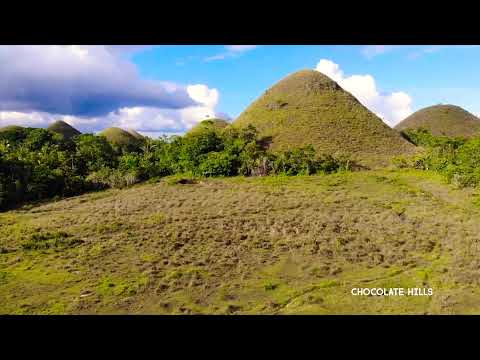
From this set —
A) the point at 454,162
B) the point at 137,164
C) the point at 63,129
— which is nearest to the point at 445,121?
the point at 454,162

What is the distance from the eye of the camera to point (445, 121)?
220 feet

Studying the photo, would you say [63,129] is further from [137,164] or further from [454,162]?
[454,162]

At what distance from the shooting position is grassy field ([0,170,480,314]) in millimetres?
9430

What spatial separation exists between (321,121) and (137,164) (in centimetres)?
1908

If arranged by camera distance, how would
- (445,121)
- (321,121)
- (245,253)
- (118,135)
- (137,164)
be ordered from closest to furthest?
(245,253) → (137,164) → (321,121) → (118,135) → (445,121)

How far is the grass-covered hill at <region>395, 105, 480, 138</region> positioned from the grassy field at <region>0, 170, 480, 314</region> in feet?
156

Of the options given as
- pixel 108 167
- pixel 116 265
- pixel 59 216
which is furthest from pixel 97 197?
pixel 116 265

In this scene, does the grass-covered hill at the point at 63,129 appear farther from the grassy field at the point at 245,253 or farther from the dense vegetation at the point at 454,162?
the dense vegetation at the point at 454,162

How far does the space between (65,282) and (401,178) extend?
21.6m

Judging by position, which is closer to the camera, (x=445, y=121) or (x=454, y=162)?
(x=454, y=162)

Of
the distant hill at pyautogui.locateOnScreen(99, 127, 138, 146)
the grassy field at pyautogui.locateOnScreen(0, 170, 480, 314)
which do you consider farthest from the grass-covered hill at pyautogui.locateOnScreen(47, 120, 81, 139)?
the grassy field at pyautogui.locateOnScreen(0, 170, 480, 314)

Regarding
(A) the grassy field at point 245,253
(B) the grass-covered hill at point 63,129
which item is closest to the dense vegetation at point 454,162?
(A) the grassy field at point 245,253

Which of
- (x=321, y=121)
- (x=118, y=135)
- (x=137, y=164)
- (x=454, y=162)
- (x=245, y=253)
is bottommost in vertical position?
(x=245, y=253)
